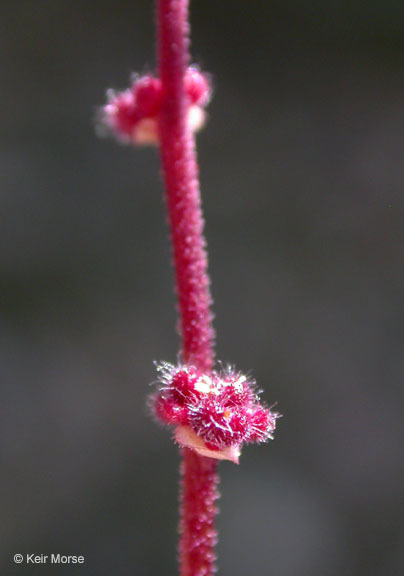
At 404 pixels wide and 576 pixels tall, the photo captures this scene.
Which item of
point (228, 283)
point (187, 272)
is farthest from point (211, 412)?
point (228, 283)

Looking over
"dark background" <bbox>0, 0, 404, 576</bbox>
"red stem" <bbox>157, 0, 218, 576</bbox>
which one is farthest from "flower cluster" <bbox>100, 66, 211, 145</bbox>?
"dark background" <bbox>0, 0, 404, 576</bbox>

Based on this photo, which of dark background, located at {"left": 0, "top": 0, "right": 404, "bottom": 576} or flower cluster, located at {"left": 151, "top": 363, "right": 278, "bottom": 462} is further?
dark background, located at {"left": 0, "top": 0, "right": 404, "bottom": 576}

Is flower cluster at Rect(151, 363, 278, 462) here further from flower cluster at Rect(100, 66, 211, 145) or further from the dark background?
the dark background

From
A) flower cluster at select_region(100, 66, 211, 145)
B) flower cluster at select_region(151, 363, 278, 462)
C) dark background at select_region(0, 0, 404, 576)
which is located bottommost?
flower cluster at select_region(151, 363, 278, 462)

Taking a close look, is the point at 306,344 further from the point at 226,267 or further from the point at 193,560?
the point at 193,560

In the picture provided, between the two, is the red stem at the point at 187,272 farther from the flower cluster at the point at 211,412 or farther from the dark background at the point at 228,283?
the dark background at the point at 228,283

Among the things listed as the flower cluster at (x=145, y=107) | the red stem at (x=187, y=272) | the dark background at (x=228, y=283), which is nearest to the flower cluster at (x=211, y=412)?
the red stem at (x=187, y=272)

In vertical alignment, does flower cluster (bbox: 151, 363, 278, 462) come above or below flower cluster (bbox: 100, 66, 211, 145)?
below

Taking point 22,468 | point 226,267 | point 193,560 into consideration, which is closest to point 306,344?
point 226,267

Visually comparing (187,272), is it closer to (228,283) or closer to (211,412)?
(211,412)
